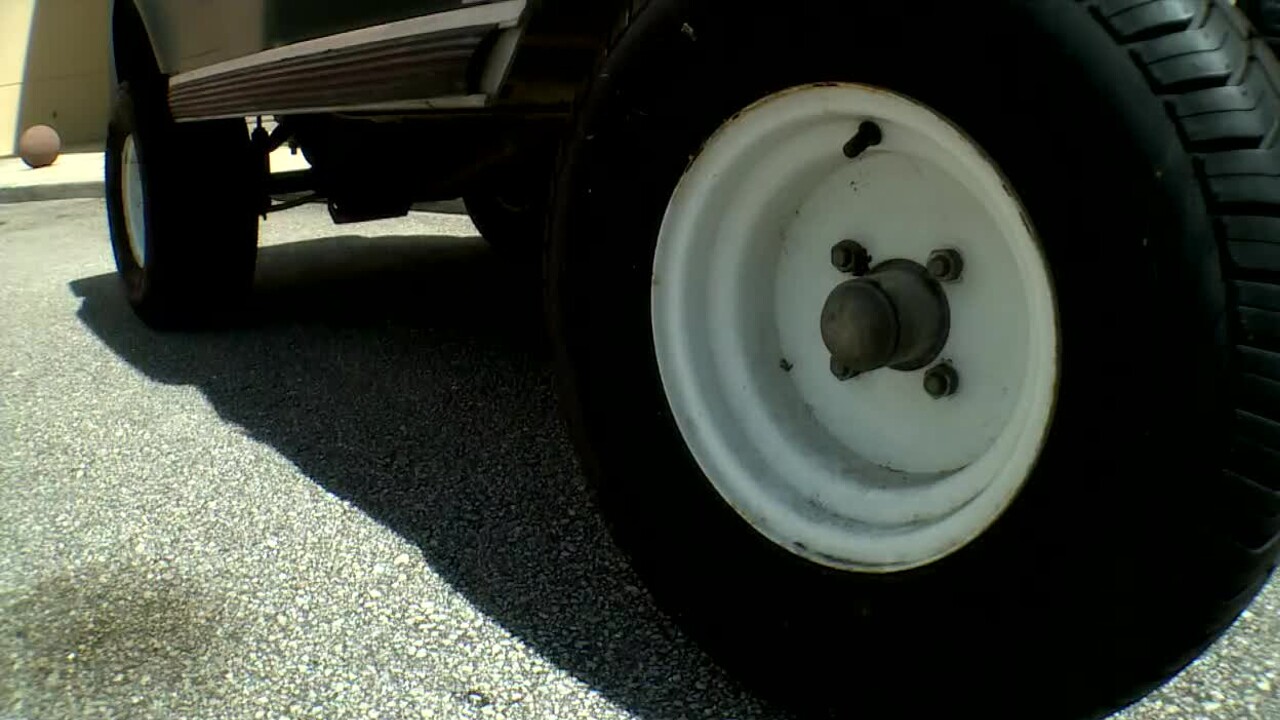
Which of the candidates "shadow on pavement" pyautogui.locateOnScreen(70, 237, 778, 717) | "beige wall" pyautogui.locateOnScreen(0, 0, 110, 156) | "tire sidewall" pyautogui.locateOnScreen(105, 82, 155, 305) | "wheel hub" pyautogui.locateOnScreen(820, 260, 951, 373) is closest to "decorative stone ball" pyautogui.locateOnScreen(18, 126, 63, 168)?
"beige wall" pyautogui.locateOnScreen(0, 0, 110, 156)

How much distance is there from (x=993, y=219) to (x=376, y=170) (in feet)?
7.40

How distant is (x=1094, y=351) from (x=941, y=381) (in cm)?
30

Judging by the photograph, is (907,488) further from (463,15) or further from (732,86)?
(463,15)

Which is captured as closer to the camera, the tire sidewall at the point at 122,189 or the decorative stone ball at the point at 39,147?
the tire sidewall at the point at 122,189

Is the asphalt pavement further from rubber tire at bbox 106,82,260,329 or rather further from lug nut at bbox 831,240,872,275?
lug nut at bbox 831,240,872,275

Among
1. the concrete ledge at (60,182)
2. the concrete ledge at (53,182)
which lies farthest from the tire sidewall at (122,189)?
the concrete ledge at (53,182)

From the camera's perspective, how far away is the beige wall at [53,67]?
36.2ft

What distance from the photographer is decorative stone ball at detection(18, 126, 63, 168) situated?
9.53m

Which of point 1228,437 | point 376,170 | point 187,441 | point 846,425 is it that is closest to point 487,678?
point 846,425

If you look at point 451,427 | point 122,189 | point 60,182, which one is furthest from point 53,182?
point 451,427

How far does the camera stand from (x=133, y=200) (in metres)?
3.81

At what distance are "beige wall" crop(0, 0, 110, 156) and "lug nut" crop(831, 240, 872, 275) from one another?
1185 cm

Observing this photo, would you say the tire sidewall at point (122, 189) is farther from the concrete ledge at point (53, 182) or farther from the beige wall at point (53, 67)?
the beige wall at point (53, 67)

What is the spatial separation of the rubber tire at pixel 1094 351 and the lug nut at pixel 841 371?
0.82ft
